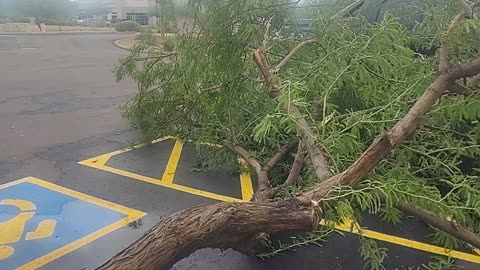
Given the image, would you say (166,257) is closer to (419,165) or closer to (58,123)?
(419,165)

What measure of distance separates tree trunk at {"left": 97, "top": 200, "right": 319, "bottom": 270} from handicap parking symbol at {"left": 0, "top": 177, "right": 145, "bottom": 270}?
53.3 inches

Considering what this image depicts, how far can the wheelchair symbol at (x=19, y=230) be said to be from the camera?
307cm

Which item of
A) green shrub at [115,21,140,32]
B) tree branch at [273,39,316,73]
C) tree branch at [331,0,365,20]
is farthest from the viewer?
green shrub at [115,21,140,32]

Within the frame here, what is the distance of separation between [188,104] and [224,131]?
61 centimetres

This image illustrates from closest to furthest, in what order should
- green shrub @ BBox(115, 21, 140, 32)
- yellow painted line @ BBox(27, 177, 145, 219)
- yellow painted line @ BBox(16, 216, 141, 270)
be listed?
yellow painted line @ BBox(16, 216, 141, 270)
yellow painted line @ BBox(27, 177, 145, 219)
green shrub @ BBox(115, 21, 140, 32)

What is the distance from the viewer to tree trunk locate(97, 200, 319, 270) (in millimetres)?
1916

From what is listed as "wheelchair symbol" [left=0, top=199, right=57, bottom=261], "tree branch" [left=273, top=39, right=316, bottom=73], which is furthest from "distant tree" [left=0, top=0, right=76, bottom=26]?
Result: "tree branch" [left=273, top=39, right=316, bottom=73]

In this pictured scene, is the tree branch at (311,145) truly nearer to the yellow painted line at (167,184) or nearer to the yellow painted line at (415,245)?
the yellow painted line at (415,245)

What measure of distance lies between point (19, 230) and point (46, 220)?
0.23 meters

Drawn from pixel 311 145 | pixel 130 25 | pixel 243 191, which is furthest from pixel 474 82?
pixel 130 25

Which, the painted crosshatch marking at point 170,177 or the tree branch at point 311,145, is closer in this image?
the tree branch at point 311,145

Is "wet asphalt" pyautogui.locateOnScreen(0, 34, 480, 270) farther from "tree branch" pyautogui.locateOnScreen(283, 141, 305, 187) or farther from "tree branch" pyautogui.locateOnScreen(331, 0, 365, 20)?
"tree branch" pyautogui.locateOnScreen(331, 0, 365, 20)

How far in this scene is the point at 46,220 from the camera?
11.5 feet

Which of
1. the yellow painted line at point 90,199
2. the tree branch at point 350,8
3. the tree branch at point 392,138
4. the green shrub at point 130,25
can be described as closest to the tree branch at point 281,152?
the tree branch at point 350,8
